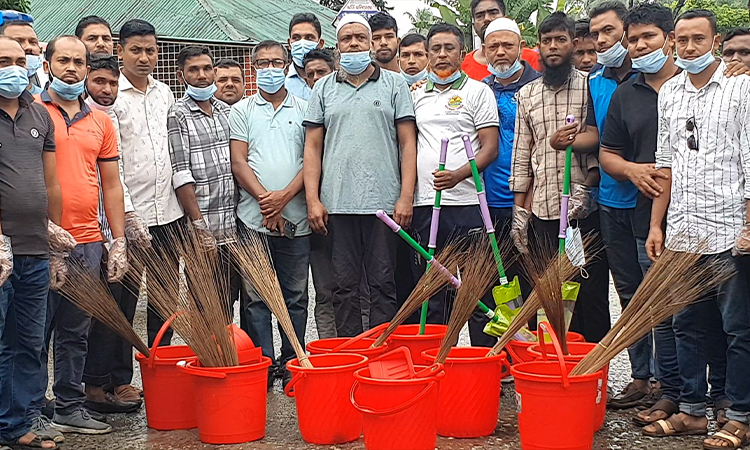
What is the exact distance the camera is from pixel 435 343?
15.2ft

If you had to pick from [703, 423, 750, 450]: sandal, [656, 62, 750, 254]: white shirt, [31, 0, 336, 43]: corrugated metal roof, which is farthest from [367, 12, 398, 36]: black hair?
[31, 0, 336, 43]: corrugated metal roof

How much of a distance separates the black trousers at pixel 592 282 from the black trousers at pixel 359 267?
2.89 feet

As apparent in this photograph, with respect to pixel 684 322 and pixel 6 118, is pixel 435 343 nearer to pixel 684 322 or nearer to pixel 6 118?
pixel 684 322

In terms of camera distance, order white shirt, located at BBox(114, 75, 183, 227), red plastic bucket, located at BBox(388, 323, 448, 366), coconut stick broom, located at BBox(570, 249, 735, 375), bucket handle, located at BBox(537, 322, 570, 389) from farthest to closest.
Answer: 1. white shirt, located at BBox(114, 75, 183, 227)
2. red plastic bucket, located at BBox(388, 323, 448, 366)
3. coconut stick broom, located at BBox(570, 249, 735, 375)
4. bucket handle, located at BBox(537, 322, 570, 389)

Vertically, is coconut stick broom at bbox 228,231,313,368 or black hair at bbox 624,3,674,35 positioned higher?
black hair at bbox 624,3,674,35

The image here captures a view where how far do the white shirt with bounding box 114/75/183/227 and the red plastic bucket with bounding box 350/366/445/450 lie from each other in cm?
187

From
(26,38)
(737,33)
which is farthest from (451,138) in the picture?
(26,38)

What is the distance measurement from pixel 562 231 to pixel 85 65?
264 cm

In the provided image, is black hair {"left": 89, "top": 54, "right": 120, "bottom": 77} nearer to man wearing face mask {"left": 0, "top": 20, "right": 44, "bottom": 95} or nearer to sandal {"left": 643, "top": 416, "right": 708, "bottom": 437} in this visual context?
man wearing face mask {"left": 0, "top": 20, "right": 44, "bottom": 95}

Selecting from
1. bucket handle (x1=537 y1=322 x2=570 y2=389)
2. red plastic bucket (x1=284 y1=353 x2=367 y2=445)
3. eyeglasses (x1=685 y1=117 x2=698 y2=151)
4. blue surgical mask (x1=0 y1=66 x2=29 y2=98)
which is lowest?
red plastic bucket (x1=284 y1=353 x2=367 y2=445)

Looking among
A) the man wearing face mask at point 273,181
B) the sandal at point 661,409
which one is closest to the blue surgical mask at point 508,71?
the man wearing face mask at point 273,181

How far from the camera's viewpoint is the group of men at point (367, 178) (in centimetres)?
405

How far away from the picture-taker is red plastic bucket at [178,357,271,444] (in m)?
4.13

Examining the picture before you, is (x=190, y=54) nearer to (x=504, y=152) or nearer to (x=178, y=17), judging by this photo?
(x=504, y=152)
